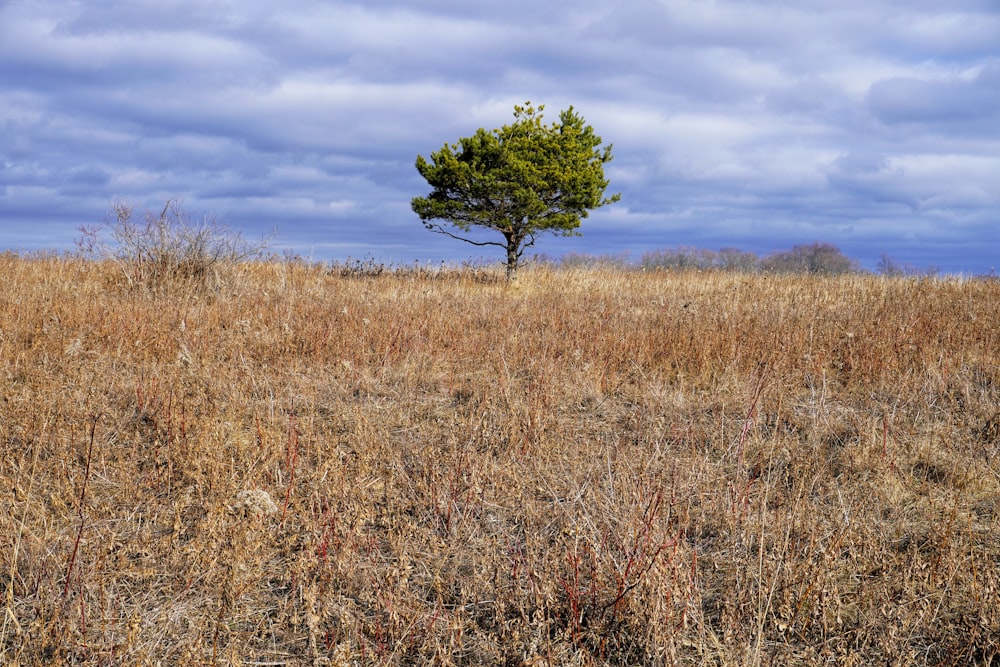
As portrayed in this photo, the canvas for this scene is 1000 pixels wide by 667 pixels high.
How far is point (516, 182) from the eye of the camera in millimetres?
17953

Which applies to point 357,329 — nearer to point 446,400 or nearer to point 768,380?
point 446,400

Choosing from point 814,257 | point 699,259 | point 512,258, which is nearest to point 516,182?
point 512,258

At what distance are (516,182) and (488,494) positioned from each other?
596 inches

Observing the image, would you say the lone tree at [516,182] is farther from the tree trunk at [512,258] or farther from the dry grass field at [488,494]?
the dry grass field at [488,494]

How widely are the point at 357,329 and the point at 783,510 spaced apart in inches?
202

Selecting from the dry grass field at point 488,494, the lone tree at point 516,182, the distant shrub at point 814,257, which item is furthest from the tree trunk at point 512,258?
the distant shrub at point 814,257

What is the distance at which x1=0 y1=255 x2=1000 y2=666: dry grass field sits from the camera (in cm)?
256

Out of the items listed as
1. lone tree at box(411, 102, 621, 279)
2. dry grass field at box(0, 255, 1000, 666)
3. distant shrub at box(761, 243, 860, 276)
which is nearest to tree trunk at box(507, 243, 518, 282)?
lone tree at box(411, 102, 621, 279)

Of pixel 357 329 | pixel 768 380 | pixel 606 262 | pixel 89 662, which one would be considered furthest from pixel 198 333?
pixel 606 262

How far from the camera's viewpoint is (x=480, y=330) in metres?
8.02

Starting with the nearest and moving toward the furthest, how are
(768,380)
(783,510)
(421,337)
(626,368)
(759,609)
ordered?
(759,609) < (783,510) < (768,380) < (626,368) < (421,337)

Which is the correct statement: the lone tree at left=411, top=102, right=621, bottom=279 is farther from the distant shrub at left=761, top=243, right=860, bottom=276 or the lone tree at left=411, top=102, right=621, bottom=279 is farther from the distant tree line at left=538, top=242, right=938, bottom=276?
the distant shrub at left=761, top=243, right=860, bottom=276

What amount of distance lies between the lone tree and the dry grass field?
11162 mm

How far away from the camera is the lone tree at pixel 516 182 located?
59.4 ft
